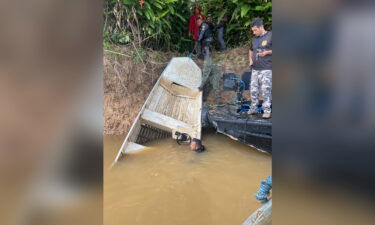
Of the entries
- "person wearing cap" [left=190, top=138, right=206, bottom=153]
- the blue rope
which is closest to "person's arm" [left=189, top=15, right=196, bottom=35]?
"person wearing cap" [left=190, top=138, right=206, bottom=153]

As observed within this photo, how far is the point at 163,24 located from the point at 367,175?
542 cm

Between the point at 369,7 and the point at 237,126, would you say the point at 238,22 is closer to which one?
the point at 237,126

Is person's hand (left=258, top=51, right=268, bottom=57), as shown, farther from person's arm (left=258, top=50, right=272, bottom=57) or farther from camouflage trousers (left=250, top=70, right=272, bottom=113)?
camouflage trousers (left=250, top=70, right=272, bottom=113)

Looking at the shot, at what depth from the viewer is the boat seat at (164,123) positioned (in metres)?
Answer: 3.45

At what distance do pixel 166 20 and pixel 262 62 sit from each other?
3017 millimetres

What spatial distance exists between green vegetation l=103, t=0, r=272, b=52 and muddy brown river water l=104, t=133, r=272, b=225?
214 cm

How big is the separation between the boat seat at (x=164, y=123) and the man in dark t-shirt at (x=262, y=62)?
0.86 meters

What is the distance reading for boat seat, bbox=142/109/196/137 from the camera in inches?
136

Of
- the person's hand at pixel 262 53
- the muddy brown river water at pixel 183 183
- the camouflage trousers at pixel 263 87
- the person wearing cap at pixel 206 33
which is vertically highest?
the person wearing cap at pixel 206 33

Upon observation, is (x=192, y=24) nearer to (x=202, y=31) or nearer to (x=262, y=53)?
(x=202, y=31)

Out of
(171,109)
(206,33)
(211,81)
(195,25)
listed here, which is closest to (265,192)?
(171,109)

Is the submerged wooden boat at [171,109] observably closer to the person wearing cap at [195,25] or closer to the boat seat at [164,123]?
the boat seat at [164,123]

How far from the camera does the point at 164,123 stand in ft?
11.4

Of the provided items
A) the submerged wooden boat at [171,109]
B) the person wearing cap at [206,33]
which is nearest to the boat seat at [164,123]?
the submerged wooden boat at [171,109]
